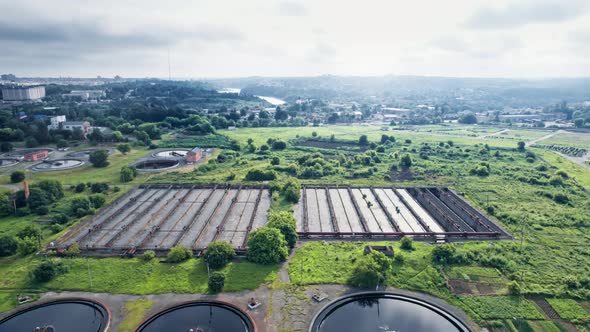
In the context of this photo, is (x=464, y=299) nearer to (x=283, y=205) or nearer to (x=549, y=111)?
(x=283, y=205)

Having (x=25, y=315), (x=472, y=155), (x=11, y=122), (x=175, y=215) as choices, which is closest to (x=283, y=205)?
(x=175, y=215)

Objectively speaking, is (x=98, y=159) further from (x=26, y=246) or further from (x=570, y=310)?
(x=570, y=310)

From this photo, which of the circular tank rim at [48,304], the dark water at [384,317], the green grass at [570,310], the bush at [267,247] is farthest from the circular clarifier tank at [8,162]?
the green grass at [570,310]

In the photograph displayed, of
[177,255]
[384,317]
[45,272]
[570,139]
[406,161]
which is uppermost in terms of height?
[570,139]

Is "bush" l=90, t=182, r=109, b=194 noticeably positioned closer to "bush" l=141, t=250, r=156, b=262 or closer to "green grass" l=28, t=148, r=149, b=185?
"green grass" l=28, t=148, r=149, b=185

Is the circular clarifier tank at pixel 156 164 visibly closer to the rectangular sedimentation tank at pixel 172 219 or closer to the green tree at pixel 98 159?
the green tree at pixel 98 159

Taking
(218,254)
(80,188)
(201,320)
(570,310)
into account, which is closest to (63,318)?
(201,320)
